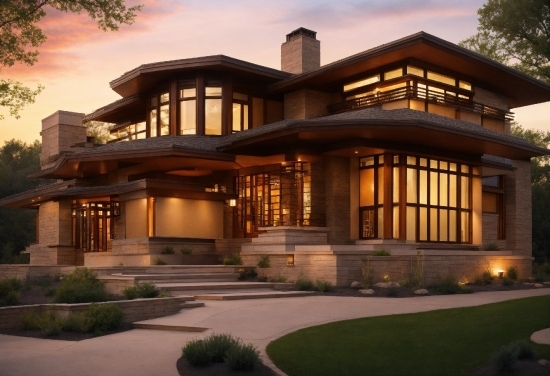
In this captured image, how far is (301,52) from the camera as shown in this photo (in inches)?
1256

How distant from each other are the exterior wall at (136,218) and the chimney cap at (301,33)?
12.1 metres

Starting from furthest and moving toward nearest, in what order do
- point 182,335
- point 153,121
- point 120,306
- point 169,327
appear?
point 153,121 → point 120,306 → point 169,327 → point 182,335

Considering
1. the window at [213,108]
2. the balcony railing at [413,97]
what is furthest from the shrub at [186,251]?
the balcony railing at [413,97]

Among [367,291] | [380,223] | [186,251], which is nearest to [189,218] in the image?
[186,251]

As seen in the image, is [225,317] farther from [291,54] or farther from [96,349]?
[291,54]

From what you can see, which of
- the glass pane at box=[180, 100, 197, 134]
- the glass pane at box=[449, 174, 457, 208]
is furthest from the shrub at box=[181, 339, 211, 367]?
the glass pane at box=[180, 100, 197, 134]

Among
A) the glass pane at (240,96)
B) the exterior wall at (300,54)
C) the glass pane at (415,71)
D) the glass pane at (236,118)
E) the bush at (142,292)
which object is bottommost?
the bush at (142,292)

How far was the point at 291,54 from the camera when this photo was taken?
32.5 metres

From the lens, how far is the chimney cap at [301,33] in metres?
32.5

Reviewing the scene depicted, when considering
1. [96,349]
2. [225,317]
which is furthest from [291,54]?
[96,349]

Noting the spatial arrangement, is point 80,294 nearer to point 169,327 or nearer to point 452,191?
point 169,327

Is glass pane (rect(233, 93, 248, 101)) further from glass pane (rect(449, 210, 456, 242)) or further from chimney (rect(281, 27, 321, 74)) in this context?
glass pane (rect(449, 210, 456, 242))

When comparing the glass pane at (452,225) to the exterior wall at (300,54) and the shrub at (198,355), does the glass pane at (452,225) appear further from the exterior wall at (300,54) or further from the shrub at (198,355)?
the shrub at (198,355)

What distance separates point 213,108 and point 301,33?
22.7ft
